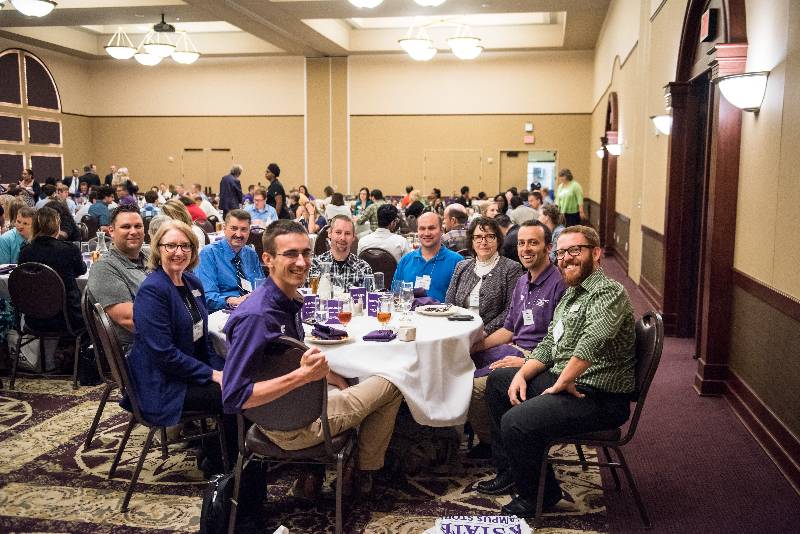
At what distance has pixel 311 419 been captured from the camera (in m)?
2.66

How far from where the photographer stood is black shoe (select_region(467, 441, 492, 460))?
379 centimetres

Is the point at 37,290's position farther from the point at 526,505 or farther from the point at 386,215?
the point at 526,505

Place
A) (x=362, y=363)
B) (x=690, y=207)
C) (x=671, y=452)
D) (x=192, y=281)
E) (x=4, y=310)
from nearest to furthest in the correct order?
(x=362, y=363) < (x=192, y=281) < (x=671, y=452) < (x=4, y=310) < (x=690, y=207)

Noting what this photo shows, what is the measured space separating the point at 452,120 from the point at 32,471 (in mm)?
15349

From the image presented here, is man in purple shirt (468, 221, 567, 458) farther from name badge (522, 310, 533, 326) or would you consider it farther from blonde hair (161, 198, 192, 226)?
blonde hair (161, 198, 192, 226)

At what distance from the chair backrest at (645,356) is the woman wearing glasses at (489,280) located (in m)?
1.13

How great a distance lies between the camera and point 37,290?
4.93 metres

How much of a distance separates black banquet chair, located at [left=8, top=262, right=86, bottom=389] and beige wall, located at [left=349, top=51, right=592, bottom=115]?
542 inches

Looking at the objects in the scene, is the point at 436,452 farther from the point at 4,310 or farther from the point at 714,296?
the point at 4,310

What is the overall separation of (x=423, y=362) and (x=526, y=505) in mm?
765

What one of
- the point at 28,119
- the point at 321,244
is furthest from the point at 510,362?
the point at 28,119

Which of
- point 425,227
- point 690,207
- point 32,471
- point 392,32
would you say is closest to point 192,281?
point 32,471

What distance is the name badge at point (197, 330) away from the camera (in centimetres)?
329

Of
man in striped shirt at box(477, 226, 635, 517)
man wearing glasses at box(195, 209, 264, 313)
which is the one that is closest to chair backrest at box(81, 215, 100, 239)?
man wearing glasses at box(195, 209, 264, 313)
